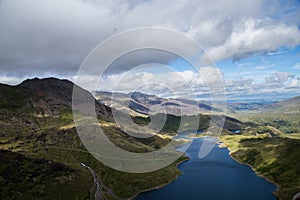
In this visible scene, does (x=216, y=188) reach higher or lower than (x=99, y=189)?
higher

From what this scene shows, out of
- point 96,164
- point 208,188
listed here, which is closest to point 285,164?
point 208,188

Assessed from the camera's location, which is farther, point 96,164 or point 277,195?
point 96,164

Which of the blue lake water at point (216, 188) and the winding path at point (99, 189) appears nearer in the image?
the winding path at point (99, 189)

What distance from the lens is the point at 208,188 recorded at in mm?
162750

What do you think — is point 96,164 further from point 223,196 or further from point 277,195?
point 277,195

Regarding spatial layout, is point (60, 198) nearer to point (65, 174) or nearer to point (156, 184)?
point (65, 174)

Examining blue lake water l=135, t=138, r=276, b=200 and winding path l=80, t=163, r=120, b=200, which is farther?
blue lake water l=135, t=138, r=276, b=200

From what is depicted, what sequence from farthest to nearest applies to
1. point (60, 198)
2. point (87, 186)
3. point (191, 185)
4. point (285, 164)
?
point (285, 164), point (191, 185), point (87, 186), point (60, 198)

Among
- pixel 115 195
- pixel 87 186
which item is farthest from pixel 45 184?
pixel 115 195

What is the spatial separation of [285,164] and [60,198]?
147003 mm

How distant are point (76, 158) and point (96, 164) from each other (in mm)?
18590

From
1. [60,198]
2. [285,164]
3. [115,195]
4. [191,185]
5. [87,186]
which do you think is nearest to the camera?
[60,198]

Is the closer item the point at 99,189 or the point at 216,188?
the point at 99,189

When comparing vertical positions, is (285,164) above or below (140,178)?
above
